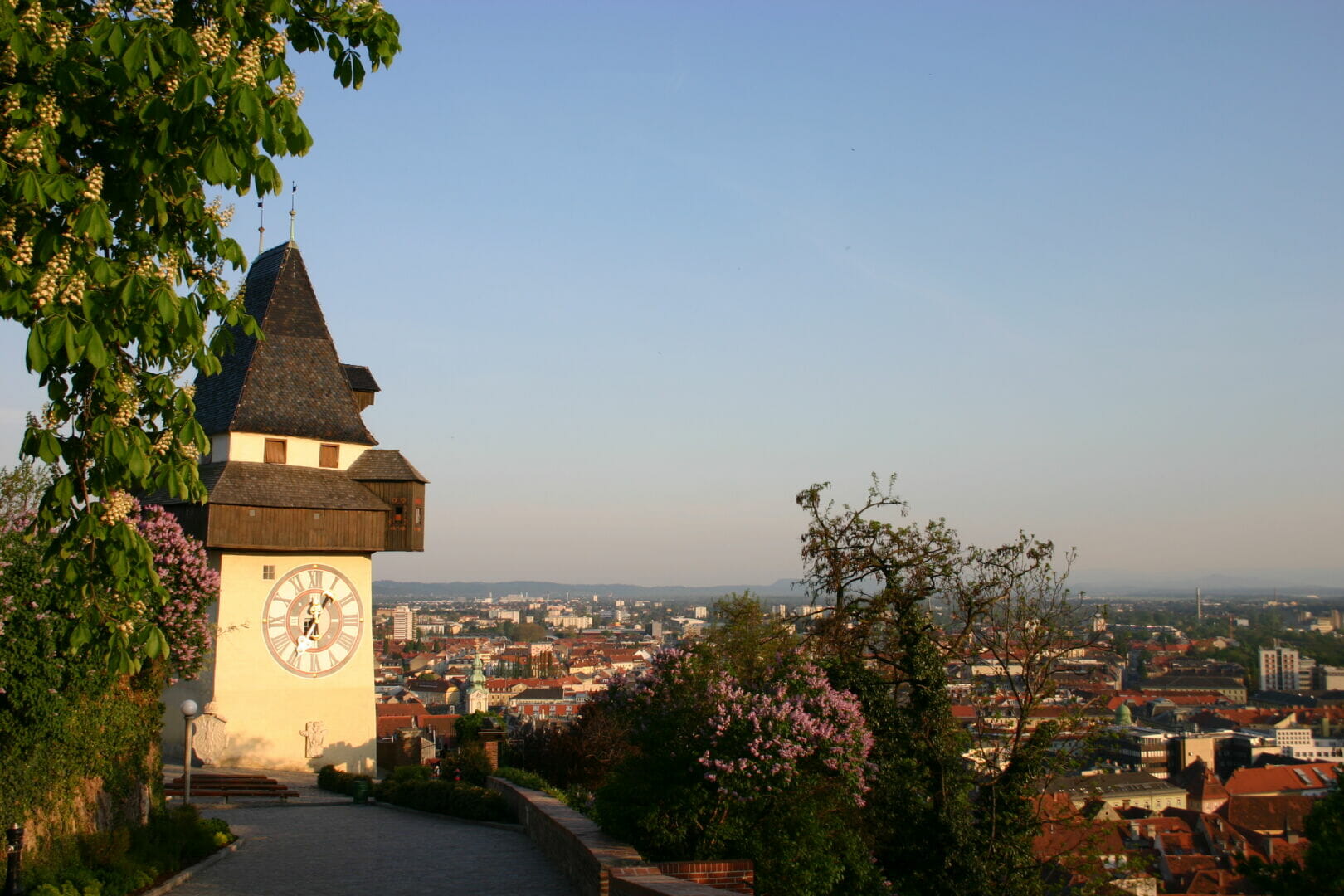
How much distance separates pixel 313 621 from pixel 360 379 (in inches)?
209

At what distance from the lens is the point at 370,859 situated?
489 inches

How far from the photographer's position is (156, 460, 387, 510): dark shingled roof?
20.9 metres

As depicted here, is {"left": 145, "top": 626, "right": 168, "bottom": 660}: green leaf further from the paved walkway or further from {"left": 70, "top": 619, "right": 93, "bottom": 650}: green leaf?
the paved walkway

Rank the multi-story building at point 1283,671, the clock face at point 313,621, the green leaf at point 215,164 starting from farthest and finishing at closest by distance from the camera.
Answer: the multi-story building at point 1283,671
the clock face at point 313,621
the green leaf at point 215,164

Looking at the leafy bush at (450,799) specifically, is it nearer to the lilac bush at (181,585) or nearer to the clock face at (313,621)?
the lilac bush at (181,585)

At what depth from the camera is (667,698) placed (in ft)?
35.0

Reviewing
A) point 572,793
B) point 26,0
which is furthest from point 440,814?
point 26,0

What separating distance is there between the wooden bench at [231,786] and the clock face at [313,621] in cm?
300

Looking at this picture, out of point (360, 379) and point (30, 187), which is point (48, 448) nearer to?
point (30, 187)

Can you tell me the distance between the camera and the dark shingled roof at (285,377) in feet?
72.5

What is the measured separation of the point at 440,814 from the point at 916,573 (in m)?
7.47

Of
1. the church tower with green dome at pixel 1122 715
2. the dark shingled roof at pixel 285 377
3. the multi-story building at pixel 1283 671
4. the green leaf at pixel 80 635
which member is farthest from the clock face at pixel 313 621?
the multi-story building at pixel 1283 671

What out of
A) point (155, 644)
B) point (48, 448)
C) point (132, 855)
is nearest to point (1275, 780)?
point (132, 855)

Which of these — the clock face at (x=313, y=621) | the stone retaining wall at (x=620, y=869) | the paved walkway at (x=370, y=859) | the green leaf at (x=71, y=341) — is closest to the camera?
the green leaf at (x=71, y=341)
